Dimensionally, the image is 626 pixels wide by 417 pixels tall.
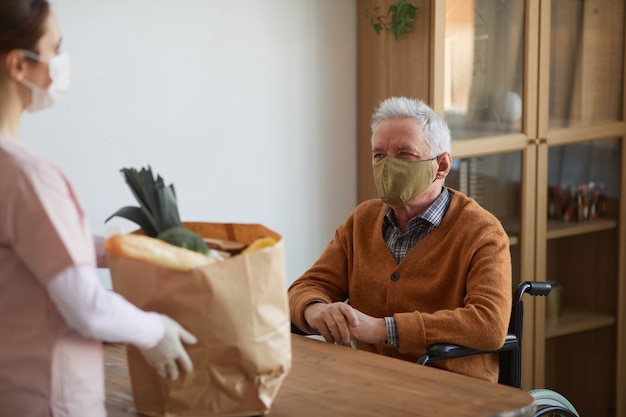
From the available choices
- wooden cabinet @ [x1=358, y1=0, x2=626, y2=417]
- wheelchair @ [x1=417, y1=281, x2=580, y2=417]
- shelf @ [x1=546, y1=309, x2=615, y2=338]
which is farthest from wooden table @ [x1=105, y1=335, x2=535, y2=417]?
shelf @ [x1=546, y1=309, x2=615, y2=338]

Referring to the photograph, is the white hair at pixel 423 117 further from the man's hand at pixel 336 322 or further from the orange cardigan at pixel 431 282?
the man's hand at pixel 336 322

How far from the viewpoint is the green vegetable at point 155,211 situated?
5.16 feet

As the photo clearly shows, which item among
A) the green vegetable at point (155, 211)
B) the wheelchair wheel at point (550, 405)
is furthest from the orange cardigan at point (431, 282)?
the green vegetable at point (155, 211)

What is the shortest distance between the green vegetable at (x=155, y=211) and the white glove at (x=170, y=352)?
0.49 ft

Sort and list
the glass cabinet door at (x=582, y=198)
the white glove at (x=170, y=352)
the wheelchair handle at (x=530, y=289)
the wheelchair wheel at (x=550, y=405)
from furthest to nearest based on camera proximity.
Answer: the glass cabinet door at (x=582, y=198), the wheelchair handle at (x=530, y=289), the wheelchair wheel at (x=550, y=405), the white glove at (x=170, y=352)

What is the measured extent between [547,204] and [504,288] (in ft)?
4.60

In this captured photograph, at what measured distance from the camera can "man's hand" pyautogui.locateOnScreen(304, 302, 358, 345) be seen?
2.32m

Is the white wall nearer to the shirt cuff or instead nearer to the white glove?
the shirt cuff

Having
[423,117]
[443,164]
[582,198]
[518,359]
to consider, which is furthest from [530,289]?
[582,198]

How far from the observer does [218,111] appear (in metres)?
2.99

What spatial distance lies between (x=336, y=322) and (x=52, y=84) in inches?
43.8

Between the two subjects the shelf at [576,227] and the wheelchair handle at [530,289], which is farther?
the shelf at [576,227]

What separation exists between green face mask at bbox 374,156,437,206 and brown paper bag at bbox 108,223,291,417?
0.91 meters

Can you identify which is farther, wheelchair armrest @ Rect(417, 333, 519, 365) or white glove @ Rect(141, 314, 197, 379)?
wheelchair armrest @ Rect(417, 333, 519, 365)
